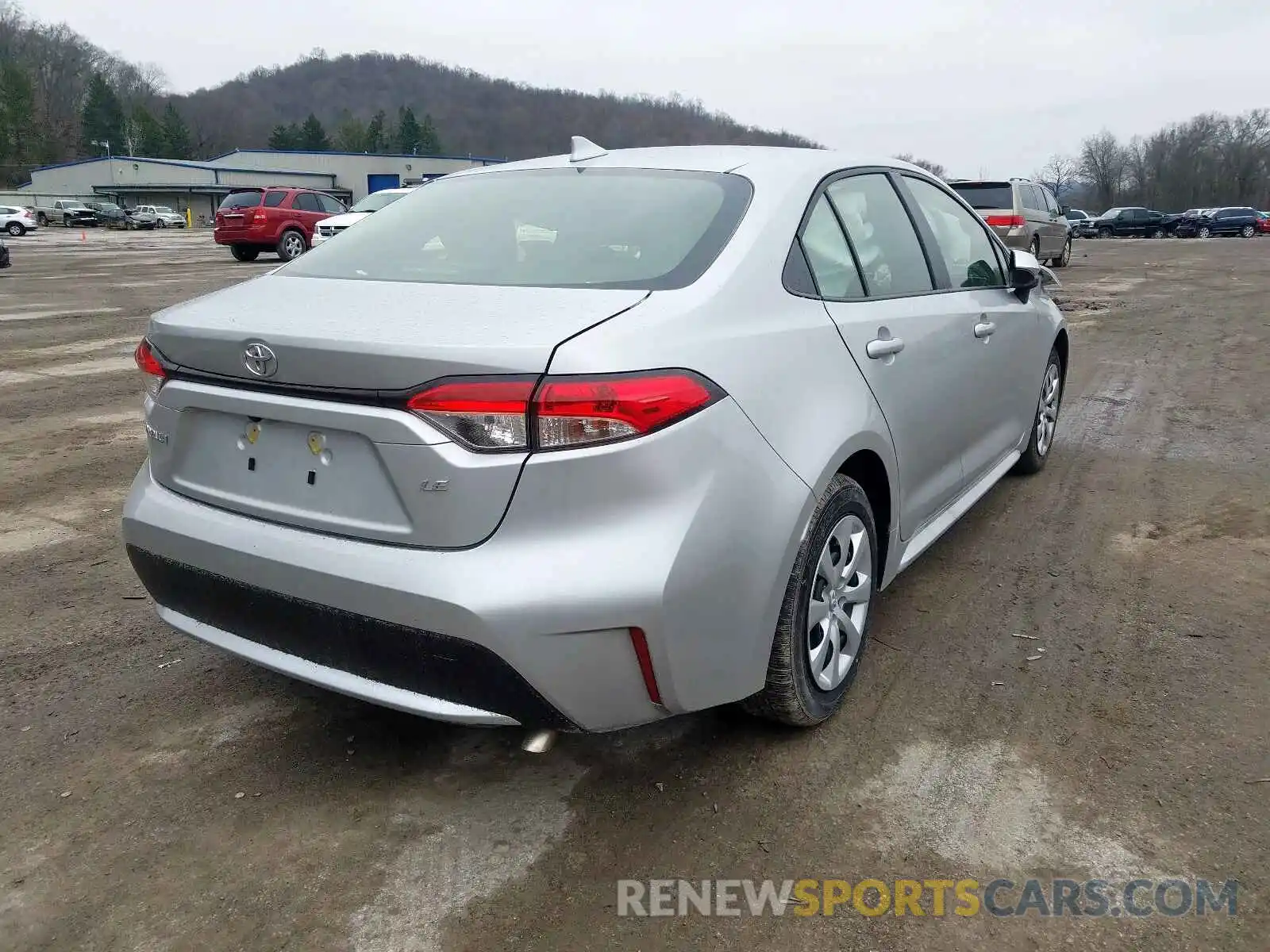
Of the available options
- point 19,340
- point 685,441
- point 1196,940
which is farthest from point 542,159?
point 19,340

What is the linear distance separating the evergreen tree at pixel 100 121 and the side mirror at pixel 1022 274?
11939cm

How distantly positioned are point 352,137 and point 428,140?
889 cm

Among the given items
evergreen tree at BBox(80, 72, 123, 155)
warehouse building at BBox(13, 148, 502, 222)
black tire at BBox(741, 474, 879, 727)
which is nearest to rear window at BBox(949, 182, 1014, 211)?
black tire at BBox(741, 474, 879, 727)

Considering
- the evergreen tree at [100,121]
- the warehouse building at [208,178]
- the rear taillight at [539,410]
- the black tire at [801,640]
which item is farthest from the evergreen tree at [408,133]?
the rear taillight at [539,410]

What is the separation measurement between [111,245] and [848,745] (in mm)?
39642

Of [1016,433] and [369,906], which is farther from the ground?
[1016,433]

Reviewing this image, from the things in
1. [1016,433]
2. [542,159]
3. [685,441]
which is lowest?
[1016,433]

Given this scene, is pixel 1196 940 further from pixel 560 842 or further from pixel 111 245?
pixel 111 245

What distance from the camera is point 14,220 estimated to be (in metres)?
45.0

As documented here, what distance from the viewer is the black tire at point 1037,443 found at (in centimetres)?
509

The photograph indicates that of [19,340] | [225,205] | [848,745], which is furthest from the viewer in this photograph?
[225,205]

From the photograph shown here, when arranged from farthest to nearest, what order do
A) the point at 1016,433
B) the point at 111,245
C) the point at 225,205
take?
the point at 111,245 → the point at 225,205 → the point at 1016,433

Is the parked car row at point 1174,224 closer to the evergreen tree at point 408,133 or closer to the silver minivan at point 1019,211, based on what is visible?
the silver minivan at point 1019,211

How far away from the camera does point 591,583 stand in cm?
210
